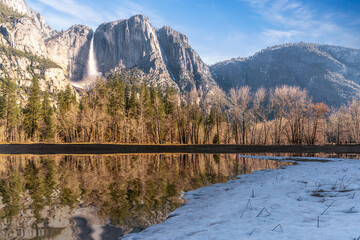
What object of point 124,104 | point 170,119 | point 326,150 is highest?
point 124,104

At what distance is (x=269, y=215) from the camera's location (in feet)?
17.3

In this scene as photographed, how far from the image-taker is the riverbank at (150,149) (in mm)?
32000

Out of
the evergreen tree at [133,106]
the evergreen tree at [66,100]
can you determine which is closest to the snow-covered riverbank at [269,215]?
the evergreen tree at [133,106]

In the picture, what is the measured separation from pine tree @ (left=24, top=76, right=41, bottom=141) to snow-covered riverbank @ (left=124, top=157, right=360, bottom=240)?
226 feet

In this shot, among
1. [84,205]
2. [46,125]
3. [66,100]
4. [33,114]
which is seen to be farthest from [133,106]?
[84,205]

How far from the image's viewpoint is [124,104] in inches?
2434

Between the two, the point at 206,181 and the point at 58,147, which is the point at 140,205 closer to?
the point at 206,181

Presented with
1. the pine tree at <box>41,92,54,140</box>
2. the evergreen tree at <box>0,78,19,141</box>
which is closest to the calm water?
the pine tree at <box>41,92,54,140</box>

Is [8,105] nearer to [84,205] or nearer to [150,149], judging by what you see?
[150,149]

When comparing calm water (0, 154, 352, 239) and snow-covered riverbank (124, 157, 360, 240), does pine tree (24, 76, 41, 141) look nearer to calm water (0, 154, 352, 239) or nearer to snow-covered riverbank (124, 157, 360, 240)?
calm water (0, 154, 352, 239)

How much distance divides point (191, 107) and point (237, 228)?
176ft

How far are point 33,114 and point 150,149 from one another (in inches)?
1873

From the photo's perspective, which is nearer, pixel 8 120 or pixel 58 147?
pixel 58 147

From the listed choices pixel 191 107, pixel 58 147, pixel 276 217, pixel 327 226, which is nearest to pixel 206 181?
pixel 276 217
